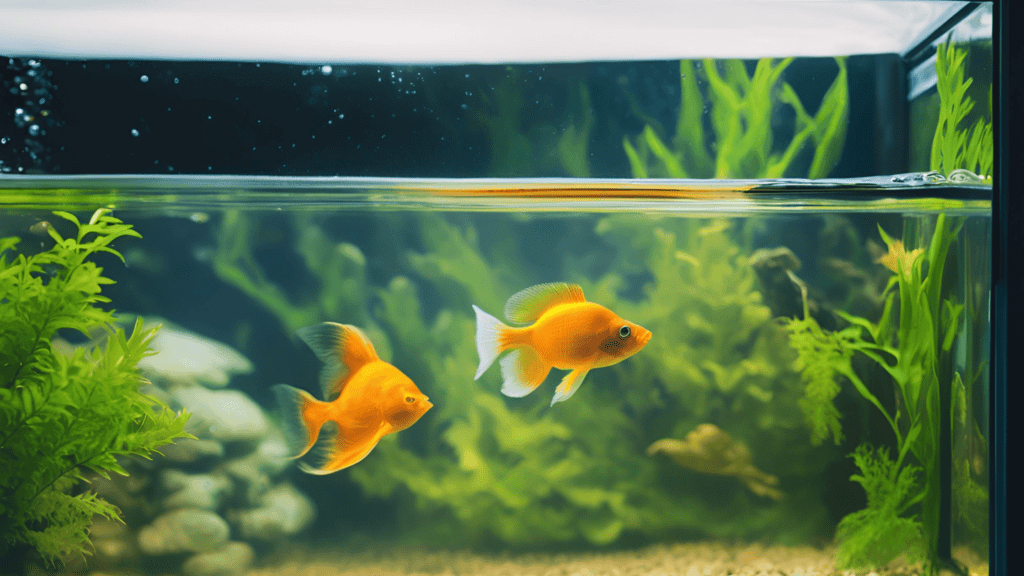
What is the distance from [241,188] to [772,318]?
109 inches

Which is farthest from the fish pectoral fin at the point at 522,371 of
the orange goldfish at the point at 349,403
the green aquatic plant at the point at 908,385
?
the green aquatic plant at the point at 908,385

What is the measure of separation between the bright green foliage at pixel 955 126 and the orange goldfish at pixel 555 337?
171 centimetres

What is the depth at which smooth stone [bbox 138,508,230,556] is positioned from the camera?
220cm

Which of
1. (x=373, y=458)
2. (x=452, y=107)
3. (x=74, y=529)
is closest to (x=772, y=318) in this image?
(x=452, y=107)

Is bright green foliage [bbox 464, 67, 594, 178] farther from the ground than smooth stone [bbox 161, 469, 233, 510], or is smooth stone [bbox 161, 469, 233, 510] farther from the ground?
bright green foliage [bbox 464, 67, 594, 178]

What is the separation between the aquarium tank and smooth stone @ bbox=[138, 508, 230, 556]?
18mm


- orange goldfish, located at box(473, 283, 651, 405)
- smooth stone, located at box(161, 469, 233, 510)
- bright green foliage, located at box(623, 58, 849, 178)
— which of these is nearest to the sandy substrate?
smooth stone, located at box(161, 469, 233, 510)

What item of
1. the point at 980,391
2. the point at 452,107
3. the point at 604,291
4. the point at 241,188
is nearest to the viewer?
the point at 980,391

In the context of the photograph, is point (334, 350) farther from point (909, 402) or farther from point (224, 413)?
point (909, 402)

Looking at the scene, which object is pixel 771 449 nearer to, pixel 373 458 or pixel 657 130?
pixel 657 130

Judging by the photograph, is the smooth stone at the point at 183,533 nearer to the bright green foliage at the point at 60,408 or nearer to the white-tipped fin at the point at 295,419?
the bright green foliage at the point at 60,408

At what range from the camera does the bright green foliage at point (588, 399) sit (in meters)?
2.35

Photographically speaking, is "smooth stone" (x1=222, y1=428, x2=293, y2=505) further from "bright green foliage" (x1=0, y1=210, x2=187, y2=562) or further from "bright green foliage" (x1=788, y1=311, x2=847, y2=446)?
"bright green foliage" (x1=788, y1=311, x2=847, y2=446)

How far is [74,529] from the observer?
2.06 meters
